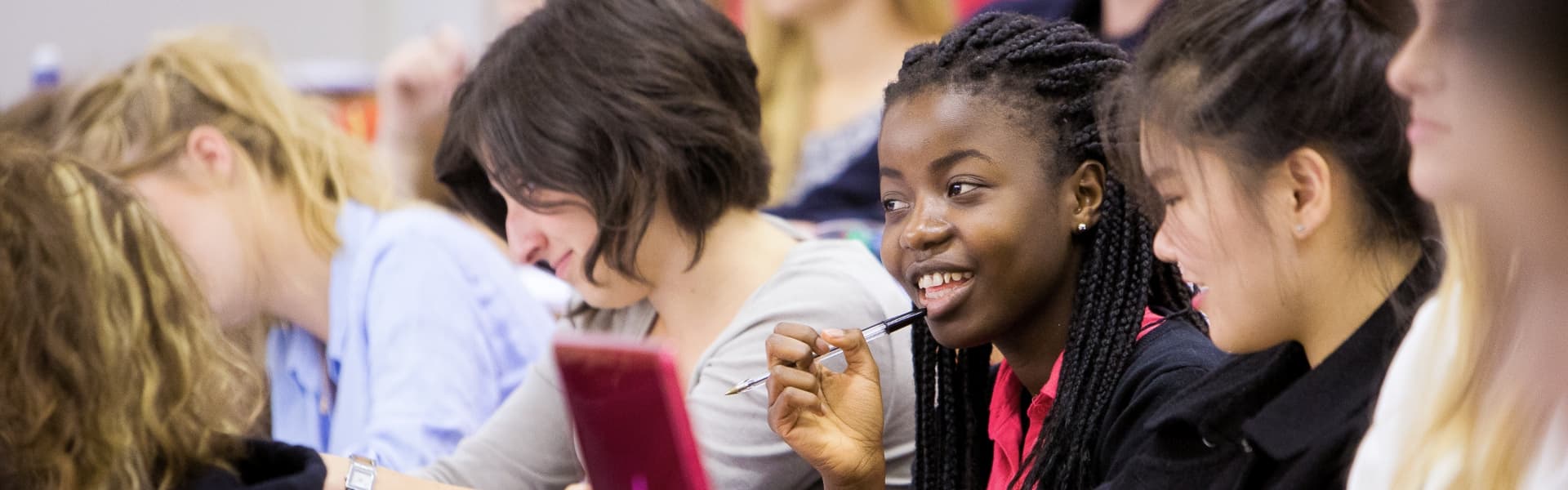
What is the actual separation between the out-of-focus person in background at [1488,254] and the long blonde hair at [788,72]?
1.94 metres

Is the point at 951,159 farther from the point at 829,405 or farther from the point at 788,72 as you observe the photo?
the point at 788,72

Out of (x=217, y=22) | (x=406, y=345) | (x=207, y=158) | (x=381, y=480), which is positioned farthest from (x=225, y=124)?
(x=217, y=22)

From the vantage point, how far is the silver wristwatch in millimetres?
1311

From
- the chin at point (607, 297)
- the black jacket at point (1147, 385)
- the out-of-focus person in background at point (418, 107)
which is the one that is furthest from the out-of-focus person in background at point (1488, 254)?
the out-of-focus person in background at point (418, 107)

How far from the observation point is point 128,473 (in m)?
1.15

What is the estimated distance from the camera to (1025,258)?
1.22 m

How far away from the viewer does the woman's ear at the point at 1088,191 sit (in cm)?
124

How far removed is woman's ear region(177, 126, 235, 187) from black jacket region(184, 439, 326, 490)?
0.85m

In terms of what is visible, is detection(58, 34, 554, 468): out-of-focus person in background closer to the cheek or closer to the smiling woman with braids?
the cheek

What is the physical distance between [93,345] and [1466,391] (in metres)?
0.91

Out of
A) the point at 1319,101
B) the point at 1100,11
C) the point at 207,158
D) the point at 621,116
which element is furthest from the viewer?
the point at 1100,11

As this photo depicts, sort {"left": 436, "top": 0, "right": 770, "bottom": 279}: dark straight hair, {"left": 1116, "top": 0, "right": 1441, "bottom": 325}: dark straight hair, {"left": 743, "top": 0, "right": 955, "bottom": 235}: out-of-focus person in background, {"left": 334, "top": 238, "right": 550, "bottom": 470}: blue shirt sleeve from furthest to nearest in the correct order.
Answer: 1. {"left": 743, "top": 0, "right": 955, "bottom": 235}: out-of-focus person in background
2. {"left": 334, "top": 238, "right": 550, "bottom": 470}: blue shirt sleeve
3. {"left": 436, "top": 0, "right": 770, "bottom": 279}: dark straight hair
4. {"left": 1116, "top": 0, "right": 1441, "bottom": 325}: dark straight hair

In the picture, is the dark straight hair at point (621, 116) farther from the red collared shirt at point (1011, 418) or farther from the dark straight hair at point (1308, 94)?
the dark straight hair at point (1308, 94)

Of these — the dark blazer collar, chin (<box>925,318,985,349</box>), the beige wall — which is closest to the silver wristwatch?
chin (<box>925,318,985,349</box>)
